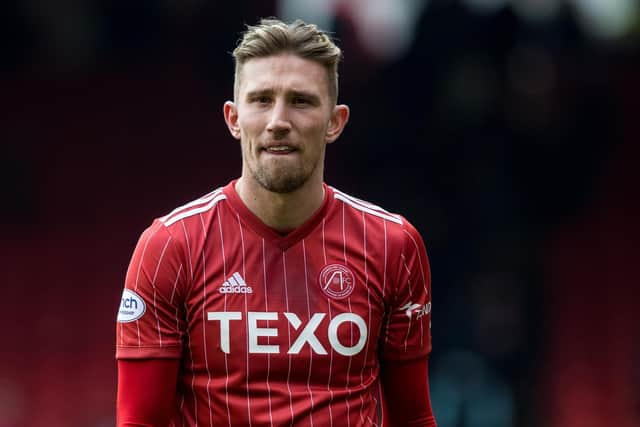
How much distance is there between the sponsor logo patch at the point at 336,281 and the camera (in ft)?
10.2

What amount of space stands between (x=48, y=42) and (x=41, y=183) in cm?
117

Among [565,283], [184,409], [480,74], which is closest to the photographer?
[184,409]

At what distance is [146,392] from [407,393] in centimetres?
79

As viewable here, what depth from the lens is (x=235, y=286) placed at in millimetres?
3055

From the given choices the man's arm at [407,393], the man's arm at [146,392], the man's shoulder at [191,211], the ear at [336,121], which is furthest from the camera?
the man's arm at [407,393]

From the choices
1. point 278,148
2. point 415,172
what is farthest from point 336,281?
point 415,172

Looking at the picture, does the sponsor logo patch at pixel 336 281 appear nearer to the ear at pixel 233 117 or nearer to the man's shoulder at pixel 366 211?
the man's shoulder at pixel 366 211

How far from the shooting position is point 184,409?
3.06m

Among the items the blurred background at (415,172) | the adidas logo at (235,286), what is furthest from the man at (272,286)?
the blurred background at (415,172)

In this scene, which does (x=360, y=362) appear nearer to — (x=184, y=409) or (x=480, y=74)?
(x=184, y=409)

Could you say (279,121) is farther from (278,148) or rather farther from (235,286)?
(235,286)

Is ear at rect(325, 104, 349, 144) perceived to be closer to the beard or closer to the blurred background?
the beard

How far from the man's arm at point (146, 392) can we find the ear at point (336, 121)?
75 centimetres

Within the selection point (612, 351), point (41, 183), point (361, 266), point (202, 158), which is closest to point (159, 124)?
point (202, 158)
